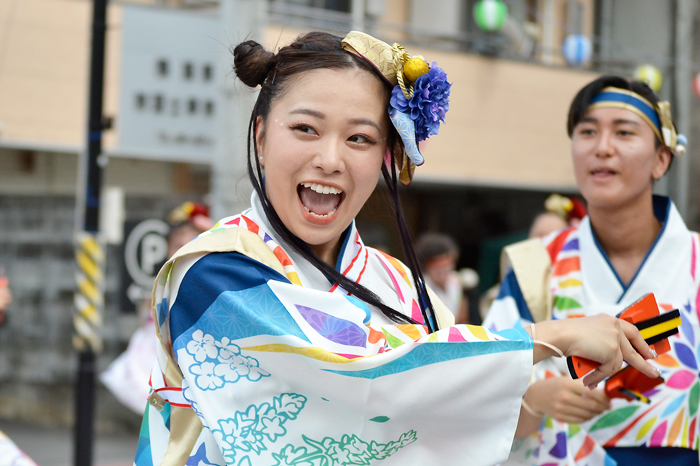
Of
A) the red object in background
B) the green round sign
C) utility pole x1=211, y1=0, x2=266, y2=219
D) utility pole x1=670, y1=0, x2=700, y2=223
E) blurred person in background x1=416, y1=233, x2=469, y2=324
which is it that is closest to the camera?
the red object in background

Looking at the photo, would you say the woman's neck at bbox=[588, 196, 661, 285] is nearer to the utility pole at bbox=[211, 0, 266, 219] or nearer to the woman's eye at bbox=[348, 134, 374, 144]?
the woman's eye at bbox=[348, 134, 374, 144]

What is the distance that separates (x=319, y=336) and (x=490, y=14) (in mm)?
8649

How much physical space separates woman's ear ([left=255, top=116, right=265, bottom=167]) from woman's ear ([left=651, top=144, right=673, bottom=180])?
1.38m

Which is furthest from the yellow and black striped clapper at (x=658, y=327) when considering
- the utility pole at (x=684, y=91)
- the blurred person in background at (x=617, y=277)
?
the utility pole at (x=684, y=91)

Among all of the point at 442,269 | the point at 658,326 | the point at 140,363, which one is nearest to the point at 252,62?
the point at 658,326

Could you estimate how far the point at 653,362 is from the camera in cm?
235

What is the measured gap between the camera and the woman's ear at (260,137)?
1.75m

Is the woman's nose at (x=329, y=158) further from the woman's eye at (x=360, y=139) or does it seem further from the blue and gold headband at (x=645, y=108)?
the blue and gold headband at (x=645, y=108)

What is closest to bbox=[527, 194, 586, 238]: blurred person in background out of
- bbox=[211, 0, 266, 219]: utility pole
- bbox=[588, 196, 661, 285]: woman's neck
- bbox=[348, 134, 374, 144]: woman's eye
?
bbox=[211, 0, 266, 219]: utility pole

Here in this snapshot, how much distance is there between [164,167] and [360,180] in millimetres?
7164

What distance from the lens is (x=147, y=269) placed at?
5.68 meters

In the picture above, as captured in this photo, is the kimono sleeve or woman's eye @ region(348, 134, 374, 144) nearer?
the kimono sleeve

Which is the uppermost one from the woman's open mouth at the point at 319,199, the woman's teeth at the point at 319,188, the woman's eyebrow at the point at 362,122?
the woman's eyebrow at the point at 362,122

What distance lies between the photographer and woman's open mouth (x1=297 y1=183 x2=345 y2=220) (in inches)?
64.4
